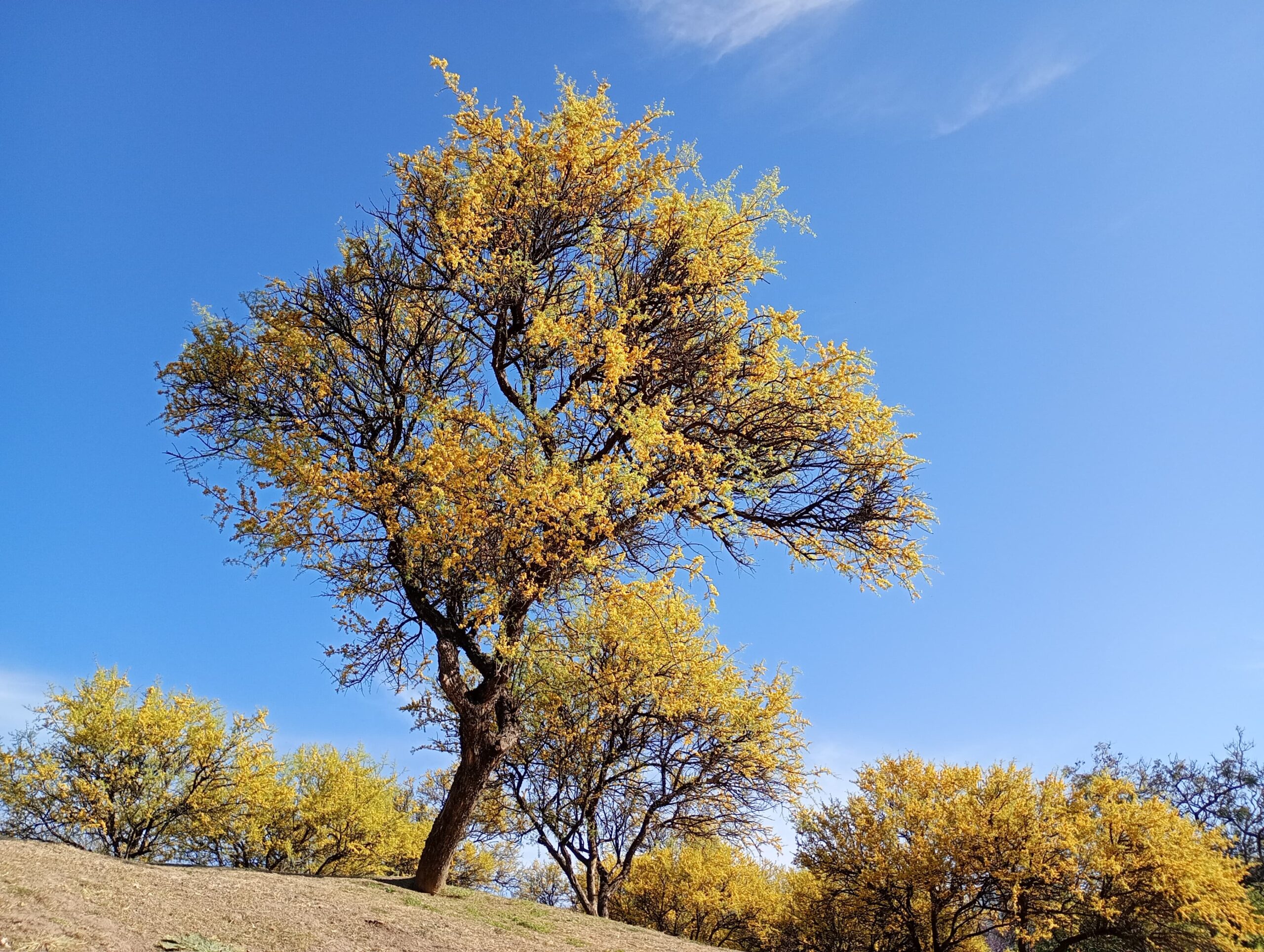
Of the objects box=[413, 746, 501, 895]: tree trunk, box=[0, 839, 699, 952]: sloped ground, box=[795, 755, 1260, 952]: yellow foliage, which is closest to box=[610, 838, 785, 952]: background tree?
box=[795, 755, 1260, 952]: yellow foliage

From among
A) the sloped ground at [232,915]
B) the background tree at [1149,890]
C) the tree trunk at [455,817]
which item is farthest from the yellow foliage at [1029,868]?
the tree trunk at [455,817]

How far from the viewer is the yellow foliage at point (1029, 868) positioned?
50.9ft

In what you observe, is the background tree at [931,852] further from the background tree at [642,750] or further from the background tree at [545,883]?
the background tree at [545,883]

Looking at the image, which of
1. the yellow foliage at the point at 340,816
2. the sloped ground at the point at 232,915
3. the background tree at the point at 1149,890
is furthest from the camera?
the yellow foliage at the point at 340,816

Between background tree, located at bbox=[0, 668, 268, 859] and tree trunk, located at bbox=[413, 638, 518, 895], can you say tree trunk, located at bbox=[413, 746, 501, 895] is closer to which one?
tree trunk, located at bbox=[413, 638, 518, 895]

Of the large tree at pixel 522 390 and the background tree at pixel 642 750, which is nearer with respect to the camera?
the large tree at pixel 522 390

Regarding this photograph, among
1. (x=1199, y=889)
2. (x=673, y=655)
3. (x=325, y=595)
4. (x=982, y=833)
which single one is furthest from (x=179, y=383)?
(x=1199, y=889)

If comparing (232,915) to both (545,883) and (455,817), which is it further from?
(545,883)

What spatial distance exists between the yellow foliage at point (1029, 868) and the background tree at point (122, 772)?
15.0 metres

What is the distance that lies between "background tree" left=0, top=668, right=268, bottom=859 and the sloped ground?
10846 mm

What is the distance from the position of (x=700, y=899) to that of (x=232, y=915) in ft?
65.6

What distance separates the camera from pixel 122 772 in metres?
17.3

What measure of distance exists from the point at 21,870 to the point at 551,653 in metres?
5.69

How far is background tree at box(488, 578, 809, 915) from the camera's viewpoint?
16109 millimetres
